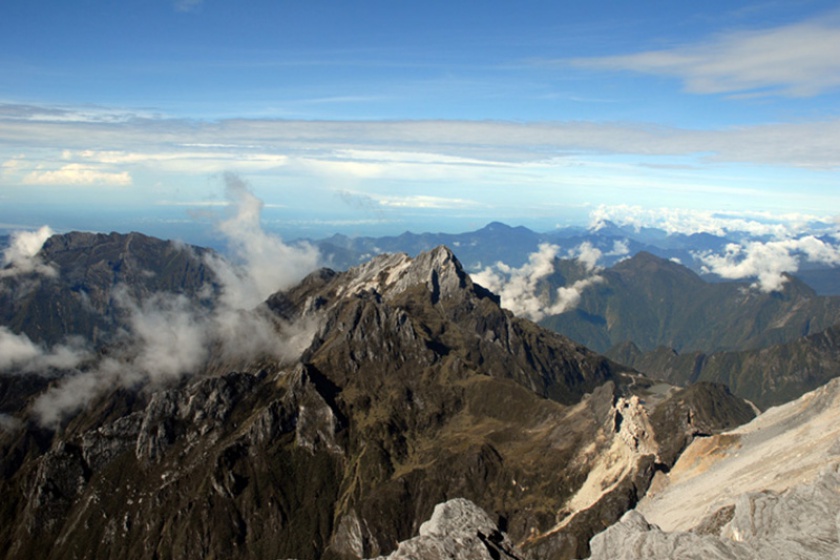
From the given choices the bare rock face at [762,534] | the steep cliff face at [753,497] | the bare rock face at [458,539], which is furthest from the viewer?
the bare rock face at [458,539]

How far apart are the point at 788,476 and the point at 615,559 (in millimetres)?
64958


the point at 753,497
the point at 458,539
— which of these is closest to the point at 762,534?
the point at 753,497

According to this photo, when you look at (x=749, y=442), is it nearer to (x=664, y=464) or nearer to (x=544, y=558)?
(x=664, y=464)

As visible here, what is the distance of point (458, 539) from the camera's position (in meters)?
51.0

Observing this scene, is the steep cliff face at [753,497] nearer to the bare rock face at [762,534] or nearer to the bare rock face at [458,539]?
the bare rock face at [762,534]

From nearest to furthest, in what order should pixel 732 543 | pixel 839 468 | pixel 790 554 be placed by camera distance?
pixel 790 554, pixel 732 543, pixel 839 468

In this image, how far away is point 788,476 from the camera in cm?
10038

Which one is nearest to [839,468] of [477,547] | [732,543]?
[732,543]

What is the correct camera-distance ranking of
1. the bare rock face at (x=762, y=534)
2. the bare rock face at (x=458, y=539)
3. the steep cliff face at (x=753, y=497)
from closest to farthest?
the bare rock face at (x=762, y=534) → the steep cliff face at (x=753, y=497) → the bare rock face at (x=458, y=539)

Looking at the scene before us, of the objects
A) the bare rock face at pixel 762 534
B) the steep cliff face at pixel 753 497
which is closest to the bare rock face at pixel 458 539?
the bare rock face at pixel 762 534

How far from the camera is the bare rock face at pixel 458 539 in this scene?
47.8 meters

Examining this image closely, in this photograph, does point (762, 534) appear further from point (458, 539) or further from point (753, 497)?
point (458, 539)

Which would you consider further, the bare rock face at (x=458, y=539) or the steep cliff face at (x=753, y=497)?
Answer: the bare rock face at (x=458, y=539)

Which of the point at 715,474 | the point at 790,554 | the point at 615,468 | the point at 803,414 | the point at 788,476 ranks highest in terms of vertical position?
the point at 790,554
